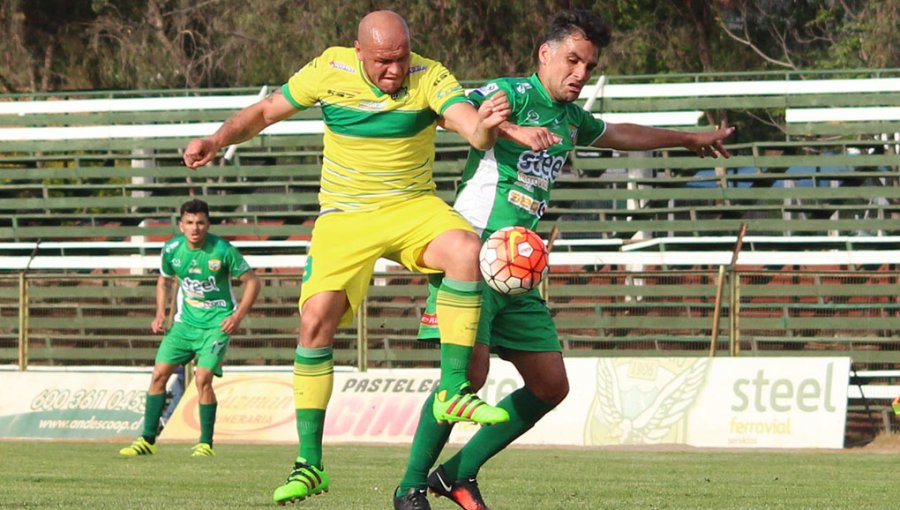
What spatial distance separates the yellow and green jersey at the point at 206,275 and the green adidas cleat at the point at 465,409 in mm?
7783

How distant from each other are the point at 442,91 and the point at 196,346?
782 centimetres

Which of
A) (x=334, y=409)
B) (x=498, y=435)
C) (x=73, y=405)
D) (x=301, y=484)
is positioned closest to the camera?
(x=301, y=484)

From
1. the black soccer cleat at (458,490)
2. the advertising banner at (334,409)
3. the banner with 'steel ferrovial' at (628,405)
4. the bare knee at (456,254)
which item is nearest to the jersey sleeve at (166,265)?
the advertising banner at (334,409)

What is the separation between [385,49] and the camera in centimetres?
679

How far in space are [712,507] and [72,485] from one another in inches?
157

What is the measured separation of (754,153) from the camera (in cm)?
2205

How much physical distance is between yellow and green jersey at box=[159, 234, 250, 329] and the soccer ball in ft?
25.2

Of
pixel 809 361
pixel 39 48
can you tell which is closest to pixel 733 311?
pixel 809 361

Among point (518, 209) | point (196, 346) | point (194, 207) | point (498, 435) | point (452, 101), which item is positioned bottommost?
point (196, 346)

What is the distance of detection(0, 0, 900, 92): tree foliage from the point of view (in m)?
26.7

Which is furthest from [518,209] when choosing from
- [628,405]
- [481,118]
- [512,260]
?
[628,405]

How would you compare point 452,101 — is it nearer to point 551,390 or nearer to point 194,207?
point 551,390

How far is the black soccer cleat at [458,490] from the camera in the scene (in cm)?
707

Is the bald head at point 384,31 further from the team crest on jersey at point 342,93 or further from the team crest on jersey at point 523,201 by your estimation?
the team crest on jersey at point 523,201
